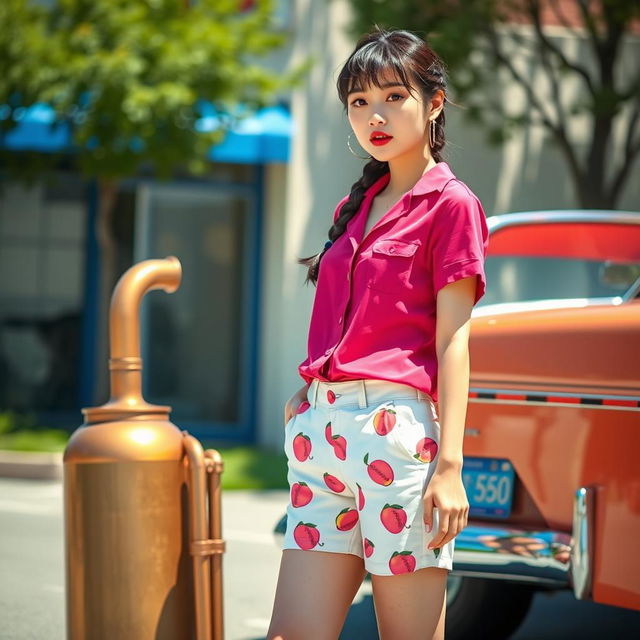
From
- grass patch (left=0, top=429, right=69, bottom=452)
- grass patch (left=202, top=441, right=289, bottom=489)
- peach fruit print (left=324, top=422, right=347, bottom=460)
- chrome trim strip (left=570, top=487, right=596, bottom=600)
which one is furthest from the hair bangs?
grass patch (left=0, top=429, right=69, bottom=452)

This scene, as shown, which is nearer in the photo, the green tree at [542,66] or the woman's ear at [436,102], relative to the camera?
the woman's ear at [436,102]

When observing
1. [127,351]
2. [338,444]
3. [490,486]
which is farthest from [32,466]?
[338,444]

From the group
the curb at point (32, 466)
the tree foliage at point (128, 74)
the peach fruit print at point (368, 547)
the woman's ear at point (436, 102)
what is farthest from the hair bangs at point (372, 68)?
the tree foliage at point (128, 74)

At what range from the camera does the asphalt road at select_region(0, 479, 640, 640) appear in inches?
190

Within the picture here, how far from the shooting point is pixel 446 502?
2.40 metres

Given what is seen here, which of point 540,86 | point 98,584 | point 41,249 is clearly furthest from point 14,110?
point 98,584

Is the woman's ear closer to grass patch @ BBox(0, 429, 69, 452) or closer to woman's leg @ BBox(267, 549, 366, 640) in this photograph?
woman's leg @ BBox(267, 549, 366, 640)

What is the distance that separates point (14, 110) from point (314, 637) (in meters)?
9.04

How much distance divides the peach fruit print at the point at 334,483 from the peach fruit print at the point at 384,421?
0.56ft

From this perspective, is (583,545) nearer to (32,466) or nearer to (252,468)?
(32,466)

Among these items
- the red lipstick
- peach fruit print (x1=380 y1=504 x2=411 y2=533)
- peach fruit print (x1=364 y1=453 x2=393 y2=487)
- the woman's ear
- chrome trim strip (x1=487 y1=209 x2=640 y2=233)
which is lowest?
peach fruit print (x1=380 y1=504 x2=411 y2=533)

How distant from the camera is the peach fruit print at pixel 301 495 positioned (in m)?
2.61

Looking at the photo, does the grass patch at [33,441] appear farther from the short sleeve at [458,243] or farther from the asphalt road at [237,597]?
the short sleeve at [458,243]

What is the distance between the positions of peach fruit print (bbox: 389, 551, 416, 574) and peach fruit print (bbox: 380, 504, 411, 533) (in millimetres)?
51
